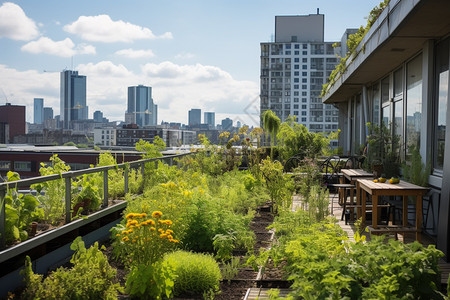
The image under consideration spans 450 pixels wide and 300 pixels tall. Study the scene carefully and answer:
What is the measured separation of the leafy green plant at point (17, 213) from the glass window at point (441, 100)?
489 cm

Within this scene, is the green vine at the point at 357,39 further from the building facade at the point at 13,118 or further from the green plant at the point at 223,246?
the building facade at the point at 13,118

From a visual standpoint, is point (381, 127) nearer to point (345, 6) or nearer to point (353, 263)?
point (345, 6)

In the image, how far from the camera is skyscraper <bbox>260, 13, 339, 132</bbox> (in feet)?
327

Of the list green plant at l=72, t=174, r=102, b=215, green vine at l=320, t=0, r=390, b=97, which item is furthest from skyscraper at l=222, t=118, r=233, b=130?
green plant at l=72, t=174, r=102, b=215

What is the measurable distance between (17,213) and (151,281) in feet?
4.57

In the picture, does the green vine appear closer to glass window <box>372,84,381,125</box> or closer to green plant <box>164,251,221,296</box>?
glass window <box>372,84,381,125</box>

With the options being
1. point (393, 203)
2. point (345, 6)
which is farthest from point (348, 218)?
point (345, 6)

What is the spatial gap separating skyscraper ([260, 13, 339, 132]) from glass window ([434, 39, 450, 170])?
92579mm

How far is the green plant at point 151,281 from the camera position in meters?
3.30

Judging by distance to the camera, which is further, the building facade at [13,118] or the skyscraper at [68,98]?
the skyscraper at [68,98]

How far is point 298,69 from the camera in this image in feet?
336

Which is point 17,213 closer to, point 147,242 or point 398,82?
point 147,242

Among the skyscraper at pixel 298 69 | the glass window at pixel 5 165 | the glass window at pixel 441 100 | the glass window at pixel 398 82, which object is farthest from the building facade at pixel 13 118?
the glass window at pixel 441 100

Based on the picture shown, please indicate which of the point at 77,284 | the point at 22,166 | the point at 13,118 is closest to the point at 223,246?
the point at 77,284
